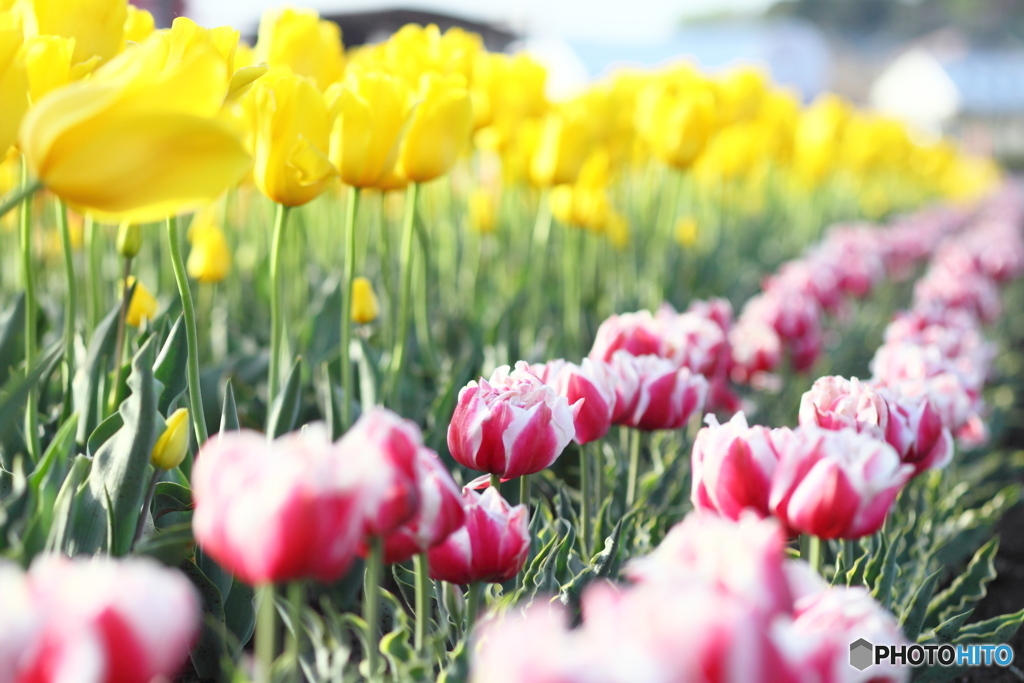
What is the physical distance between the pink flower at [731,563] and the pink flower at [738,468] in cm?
22

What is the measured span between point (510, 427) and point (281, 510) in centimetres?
40

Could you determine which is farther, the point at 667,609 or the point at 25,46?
the point at 25,46

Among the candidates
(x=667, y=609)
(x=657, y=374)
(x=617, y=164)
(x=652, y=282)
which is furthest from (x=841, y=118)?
(x=667, y=609)

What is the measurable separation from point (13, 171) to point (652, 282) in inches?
82.7

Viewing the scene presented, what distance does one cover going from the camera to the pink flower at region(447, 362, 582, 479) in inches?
33.9

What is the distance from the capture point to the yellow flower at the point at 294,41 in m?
1.61

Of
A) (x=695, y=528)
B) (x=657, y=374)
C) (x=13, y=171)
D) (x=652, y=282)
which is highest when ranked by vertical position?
(x=695, y=528)

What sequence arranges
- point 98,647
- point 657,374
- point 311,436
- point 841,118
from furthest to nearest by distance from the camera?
point 841,118
point 657,374
point 311,436
point 98,647

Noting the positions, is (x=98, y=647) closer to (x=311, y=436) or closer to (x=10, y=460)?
(x=311, y=436)

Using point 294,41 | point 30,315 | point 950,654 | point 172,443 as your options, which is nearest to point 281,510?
point 172,443

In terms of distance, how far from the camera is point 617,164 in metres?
3.07

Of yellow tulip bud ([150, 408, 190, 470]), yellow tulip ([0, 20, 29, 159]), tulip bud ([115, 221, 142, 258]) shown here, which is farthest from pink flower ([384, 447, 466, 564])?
tulip bud ([115, 221, 142, 258])

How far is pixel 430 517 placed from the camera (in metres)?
0.62

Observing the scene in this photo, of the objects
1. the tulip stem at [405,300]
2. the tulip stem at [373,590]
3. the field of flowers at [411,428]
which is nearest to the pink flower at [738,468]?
the field of flowers at [411,428]
